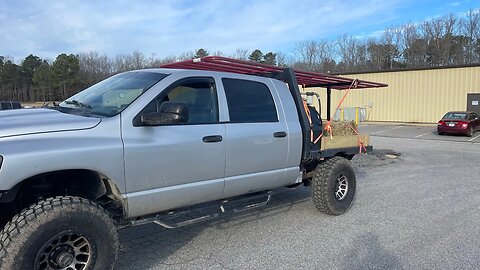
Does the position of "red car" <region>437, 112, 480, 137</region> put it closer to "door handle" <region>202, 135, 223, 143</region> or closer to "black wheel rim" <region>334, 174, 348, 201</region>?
"black wheel rim" <region>334, 174, 348, 201</region>

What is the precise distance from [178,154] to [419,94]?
30.1 m

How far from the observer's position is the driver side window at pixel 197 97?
4.12 meters

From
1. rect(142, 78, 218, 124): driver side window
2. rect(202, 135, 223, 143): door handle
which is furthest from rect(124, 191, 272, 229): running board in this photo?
rect(142, 78, 218, 124): driver side window

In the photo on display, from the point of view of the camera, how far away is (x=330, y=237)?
5.03m

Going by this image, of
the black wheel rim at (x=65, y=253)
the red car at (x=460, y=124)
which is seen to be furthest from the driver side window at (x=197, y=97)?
the red car at (x=460, y=124)

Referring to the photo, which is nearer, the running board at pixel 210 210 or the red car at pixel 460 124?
the running board at pixel 210 210

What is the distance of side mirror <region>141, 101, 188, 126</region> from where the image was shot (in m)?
3.63

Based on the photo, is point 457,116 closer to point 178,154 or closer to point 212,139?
point 212,139

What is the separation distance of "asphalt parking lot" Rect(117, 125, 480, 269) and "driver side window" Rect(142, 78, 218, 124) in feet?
5.10

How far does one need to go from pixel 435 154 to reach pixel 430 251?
10783mm

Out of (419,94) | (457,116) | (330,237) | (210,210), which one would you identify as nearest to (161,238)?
(210,210)

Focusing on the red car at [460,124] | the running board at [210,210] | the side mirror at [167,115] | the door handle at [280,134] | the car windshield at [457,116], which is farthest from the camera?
the car windshield at [457,116]

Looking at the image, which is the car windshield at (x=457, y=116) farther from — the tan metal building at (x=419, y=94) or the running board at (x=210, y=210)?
the running board at (x=210, y=210)

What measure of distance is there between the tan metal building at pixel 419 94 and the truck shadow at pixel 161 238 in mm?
22826
